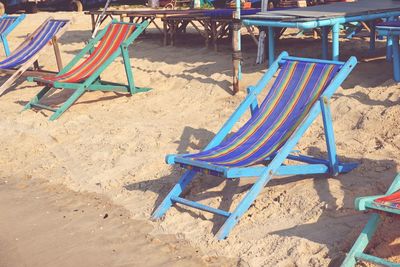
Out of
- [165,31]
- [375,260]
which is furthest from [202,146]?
[165,31]

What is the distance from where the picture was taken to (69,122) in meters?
7.84

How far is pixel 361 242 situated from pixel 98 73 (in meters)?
5.10

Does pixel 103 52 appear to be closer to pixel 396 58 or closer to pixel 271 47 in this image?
pixel 271 47

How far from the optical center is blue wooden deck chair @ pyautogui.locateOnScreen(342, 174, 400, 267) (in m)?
3.65

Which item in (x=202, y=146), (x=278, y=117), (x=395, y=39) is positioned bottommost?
(x=202, y=146)

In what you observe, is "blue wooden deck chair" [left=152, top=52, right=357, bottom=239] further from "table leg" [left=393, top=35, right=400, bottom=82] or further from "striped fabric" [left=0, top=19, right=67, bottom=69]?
"striped fabric" [left=0, top=19, right=67, bottom=69]

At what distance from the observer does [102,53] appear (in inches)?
345

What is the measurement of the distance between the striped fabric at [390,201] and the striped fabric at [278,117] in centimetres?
123

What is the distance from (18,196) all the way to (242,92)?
2.72 m

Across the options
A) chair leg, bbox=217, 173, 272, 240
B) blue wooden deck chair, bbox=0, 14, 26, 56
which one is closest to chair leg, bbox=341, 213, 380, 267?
chair leg, bbox=217, 173, 272, 240

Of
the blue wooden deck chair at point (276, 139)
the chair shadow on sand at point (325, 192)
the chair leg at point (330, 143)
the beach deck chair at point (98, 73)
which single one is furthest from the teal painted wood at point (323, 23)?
the chair leg at point (330, 143)

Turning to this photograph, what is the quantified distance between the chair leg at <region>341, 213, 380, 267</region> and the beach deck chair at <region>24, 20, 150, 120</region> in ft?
16.1

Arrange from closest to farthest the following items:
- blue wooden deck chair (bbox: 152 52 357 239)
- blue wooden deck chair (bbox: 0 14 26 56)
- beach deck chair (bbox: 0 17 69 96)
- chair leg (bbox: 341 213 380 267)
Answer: chair leg (bbox: 341 213 380 267) → blue wooden deck chair (bbox: 152 52 357 239) → beach deck chair (bbox: 0 17 69 96) → blue wooden deck chair (bbox: 0 14 26 56)

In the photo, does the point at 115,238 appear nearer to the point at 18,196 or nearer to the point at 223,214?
the point at 223,214
